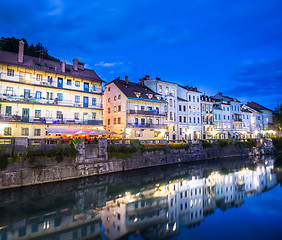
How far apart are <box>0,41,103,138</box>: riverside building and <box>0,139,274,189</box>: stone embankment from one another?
558 centimetres

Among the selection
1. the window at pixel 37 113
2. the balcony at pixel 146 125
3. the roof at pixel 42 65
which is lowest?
the balcony at pixel 146 125

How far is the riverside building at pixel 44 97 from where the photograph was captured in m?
30.3

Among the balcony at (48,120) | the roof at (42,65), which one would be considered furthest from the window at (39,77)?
the balcony at (48,120)

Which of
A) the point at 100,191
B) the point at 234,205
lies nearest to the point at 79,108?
the point at 100,191

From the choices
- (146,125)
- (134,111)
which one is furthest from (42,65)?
(146,125)

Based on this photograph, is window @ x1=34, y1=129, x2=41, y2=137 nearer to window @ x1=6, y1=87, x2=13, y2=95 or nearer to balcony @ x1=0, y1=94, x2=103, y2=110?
balcony @ x1=0, y1=94, x2=103, y2=110

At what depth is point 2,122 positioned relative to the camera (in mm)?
28875

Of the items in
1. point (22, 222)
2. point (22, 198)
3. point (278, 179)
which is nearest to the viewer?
point (22, 222)

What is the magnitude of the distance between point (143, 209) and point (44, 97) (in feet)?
83.5

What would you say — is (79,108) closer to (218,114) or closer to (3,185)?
(3,185)

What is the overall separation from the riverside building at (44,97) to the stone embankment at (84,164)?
558cm

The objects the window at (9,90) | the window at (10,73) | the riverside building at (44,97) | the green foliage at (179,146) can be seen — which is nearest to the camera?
the riverside building at (44,97)

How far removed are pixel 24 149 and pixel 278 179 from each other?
32.1 metres

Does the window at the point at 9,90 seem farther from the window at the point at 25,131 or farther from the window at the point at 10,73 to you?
the window at the point at 25,131
